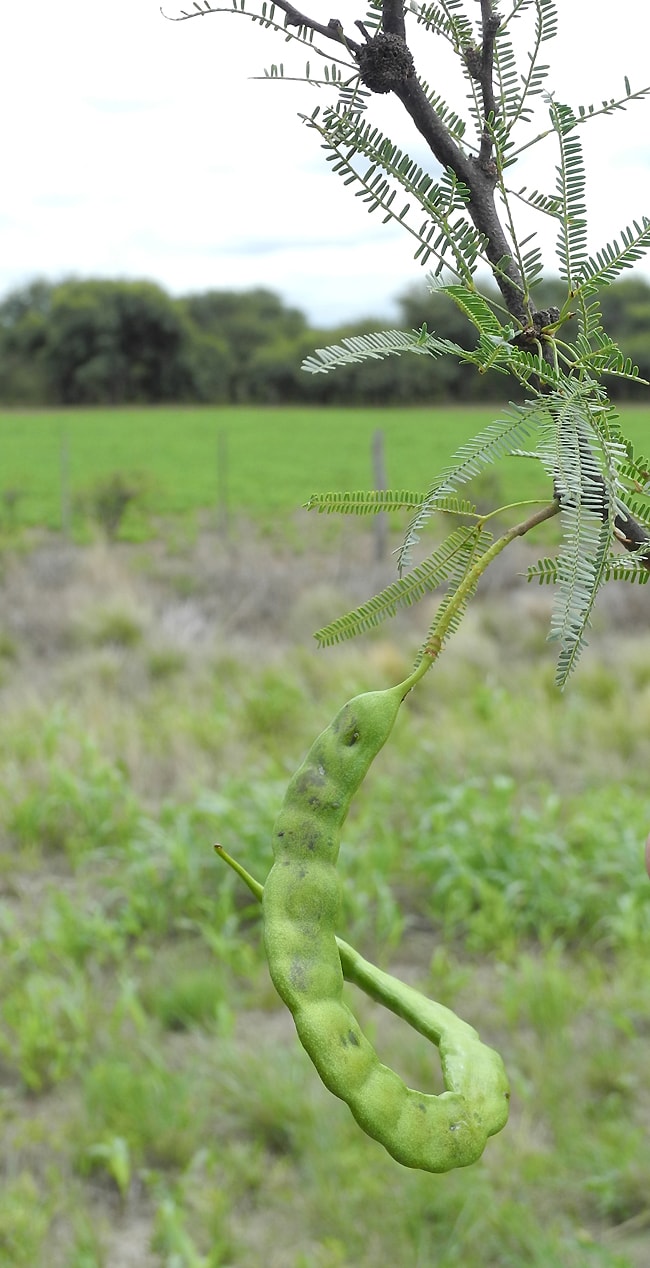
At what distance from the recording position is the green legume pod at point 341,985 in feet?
2.21

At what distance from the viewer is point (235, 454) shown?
29.2 meters

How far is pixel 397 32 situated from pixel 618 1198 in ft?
10.3

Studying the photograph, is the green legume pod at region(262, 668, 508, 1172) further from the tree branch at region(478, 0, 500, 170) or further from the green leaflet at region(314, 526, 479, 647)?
the tree branch at region(478, 0, 500, 170)

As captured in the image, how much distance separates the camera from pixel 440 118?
0.71m

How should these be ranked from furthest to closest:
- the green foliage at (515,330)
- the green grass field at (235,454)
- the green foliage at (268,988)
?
the green grass field at (235,454), the green foliage at (268,988), the green foliage at (515,330)

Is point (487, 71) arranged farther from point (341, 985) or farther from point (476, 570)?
point (341, 985)

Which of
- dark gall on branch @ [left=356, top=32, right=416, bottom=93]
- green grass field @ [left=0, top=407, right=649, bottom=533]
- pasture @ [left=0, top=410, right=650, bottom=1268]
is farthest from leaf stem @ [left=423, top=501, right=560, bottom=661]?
green grass field @ [left=0, top=407, right=649, bottom=533]

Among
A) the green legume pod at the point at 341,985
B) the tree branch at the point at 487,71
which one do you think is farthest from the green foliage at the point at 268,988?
the tree branch at the point at 487,71

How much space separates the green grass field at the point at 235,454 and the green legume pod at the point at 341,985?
38.6 feet

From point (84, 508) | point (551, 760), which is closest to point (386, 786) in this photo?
point (551, 760)

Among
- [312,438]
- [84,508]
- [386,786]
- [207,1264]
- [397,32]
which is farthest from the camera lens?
[312,438]

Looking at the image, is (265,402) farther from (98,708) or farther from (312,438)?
(98,708)

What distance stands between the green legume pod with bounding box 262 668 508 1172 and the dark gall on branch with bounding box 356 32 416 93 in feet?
1.26

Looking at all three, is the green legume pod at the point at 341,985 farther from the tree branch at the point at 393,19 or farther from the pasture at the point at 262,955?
the pasture at the point at 262,955
